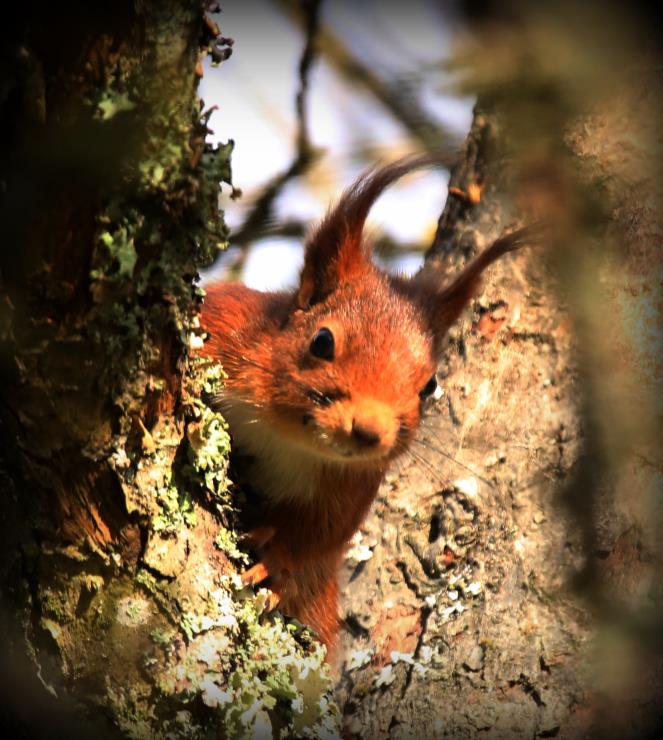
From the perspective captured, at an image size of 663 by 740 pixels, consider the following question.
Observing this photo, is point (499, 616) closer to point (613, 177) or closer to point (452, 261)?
→ point (452, 261)

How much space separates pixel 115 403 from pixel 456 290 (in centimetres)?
130

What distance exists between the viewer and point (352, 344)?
6.93 ft

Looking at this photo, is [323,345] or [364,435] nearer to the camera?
[364,435]

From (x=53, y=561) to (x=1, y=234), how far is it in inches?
23.0

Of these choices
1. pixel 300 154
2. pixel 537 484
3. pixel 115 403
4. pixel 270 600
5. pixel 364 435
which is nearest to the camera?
pixel 115 403

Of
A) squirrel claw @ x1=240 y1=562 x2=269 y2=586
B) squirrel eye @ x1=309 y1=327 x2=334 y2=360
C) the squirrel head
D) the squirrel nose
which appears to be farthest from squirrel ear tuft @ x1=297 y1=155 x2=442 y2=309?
squirrel claw @ x1=240 y1=562 x2=269 y2=586

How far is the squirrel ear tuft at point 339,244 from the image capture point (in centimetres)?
230

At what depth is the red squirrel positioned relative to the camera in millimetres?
2049

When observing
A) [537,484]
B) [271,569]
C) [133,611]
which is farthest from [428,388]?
[133,611]

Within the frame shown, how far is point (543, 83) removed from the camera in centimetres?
262

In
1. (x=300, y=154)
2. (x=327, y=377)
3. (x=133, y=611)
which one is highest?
(x=300, y=154)

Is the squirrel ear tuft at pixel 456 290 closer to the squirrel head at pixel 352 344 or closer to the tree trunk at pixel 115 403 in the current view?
the squirrel head at pixel 352 344

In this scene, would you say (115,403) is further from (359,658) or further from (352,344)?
(359,658)

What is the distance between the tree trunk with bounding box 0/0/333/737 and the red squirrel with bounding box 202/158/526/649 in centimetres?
36
